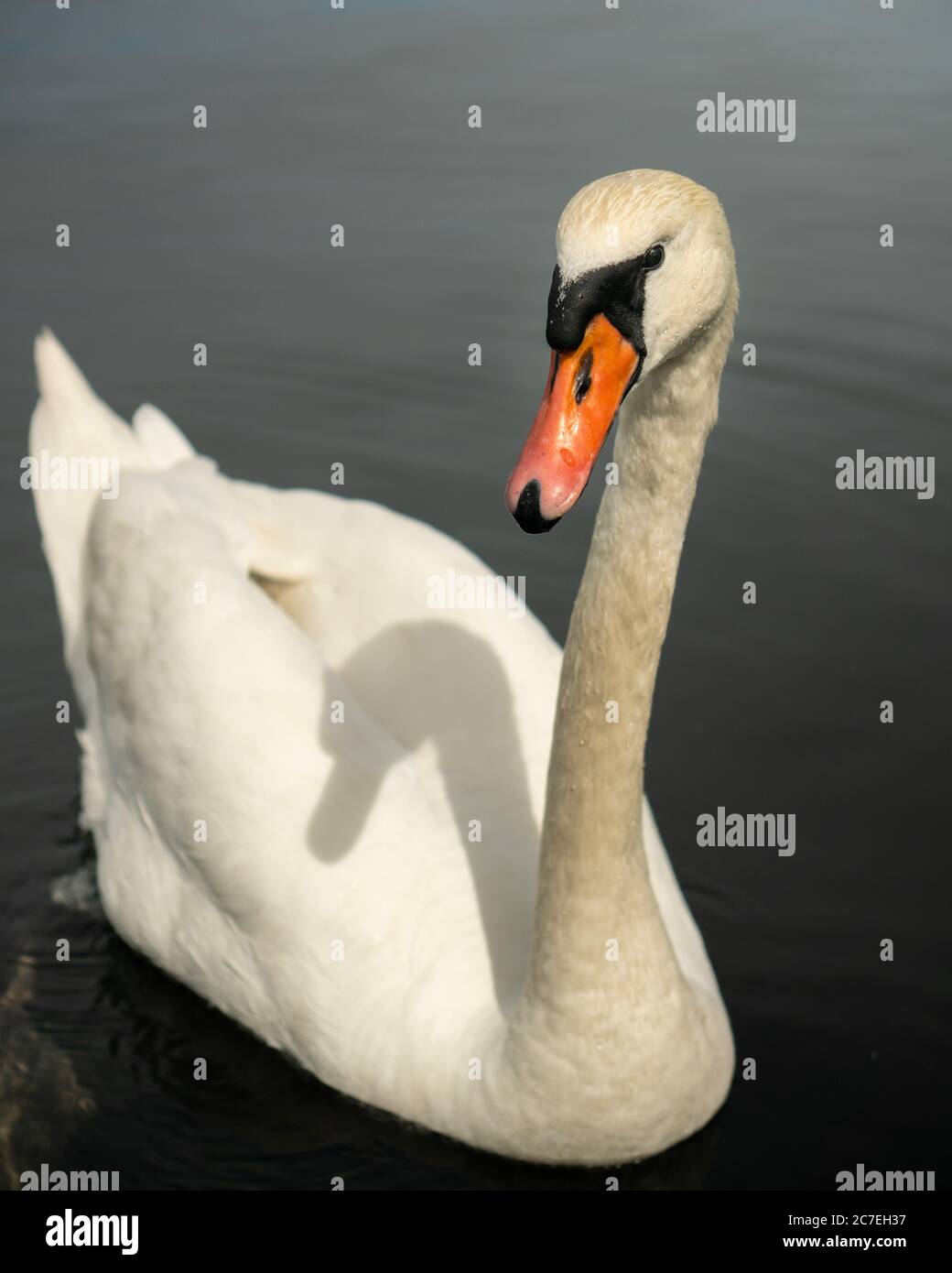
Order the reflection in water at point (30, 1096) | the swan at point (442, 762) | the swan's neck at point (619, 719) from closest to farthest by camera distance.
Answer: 1. the swan at point (442, 762)
2. the swan's neck at point (619, 719)
3. the reflection in water at point (30, 1096)

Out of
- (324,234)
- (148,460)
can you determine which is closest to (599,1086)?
(148,460)

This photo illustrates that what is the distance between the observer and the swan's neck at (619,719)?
4.29 m

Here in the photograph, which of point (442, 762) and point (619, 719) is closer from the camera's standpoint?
point (619, 719)

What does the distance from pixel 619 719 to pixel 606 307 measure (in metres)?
1.32

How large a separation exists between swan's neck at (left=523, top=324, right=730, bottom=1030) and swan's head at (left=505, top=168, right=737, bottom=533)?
0.86 feet

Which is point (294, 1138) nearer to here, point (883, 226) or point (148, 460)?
point (148, 460)

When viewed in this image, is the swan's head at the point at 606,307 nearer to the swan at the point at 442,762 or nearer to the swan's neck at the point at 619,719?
the swan at the point at 442,762

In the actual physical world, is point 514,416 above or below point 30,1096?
above

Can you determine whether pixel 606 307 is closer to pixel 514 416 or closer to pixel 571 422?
pixel 571 422

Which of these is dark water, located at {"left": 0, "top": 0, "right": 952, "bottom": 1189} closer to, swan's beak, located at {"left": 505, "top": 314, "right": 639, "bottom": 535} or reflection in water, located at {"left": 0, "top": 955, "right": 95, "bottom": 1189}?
reflection in water, located at {"left": 0, "top": 955, "right": 95, "bottom": 1189}

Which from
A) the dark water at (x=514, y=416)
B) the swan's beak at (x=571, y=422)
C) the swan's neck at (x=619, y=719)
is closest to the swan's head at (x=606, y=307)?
the swan's beak at (x=571, y=422)

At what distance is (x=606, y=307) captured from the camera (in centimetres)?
378

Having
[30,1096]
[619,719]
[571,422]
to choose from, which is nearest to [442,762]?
[619,719]
